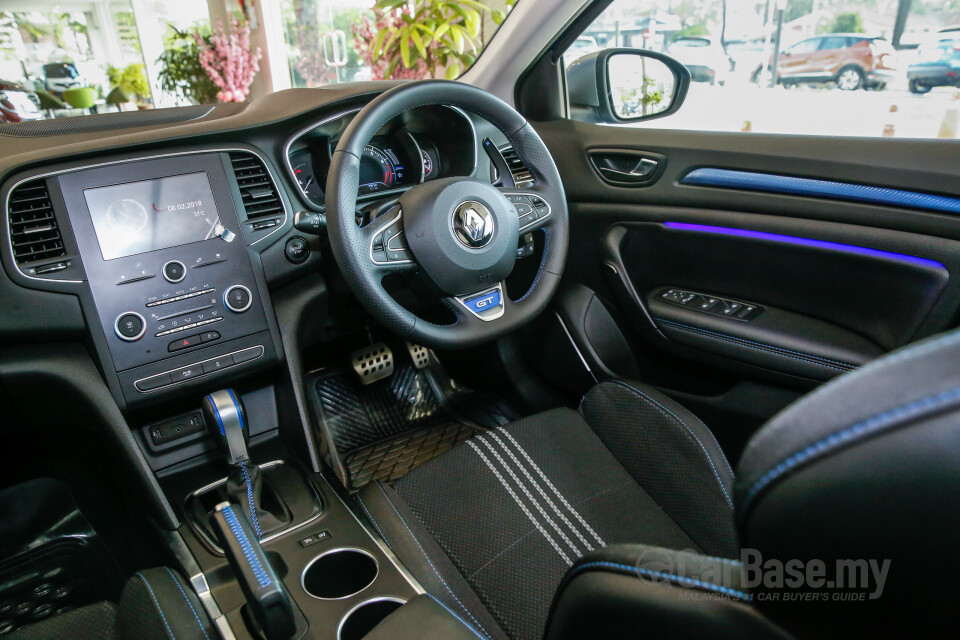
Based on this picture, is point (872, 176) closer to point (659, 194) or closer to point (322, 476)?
point (659, 194)

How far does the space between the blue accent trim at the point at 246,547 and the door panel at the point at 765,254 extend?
960 millimetres

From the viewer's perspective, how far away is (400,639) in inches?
31.9

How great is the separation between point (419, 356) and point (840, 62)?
1.33 m

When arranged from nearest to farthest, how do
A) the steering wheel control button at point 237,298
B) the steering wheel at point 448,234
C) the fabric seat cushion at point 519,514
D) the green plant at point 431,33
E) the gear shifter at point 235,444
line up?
1. the fabric seat cushion at point 519,514
2. the steering wheel at point 448,234
3. the gear shifter at point 235,444
4. the steering wheel control button at point 237,298
5. the green plant at point 431,33

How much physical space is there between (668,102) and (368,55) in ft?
4.87

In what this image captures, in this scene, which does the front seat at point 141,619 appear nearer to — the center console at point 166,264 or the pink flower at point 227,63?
the center console at point 166,264

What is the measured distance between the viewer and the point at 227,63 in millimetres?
2797

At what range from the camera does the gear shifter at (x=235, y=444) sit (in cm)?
125

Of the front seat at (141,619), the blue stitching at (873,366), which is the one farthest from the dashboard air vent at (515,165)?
the blue stitching at (873,366)

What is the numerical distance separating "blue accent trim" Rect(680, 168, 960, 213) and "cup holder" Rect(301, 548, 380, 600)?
44.0 inches

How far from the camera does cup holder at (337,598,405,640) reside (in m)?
1.04

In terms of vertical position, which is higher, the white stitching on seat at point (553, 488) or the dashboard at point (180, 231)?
the dashboard at point (180, 231)

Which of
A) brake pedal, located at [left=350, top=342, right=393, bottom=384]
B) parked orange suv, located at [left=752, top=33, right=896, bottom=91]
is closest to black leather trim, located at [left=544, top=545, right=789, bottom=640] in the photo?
brake pedal, located at [left=350, top=342, right=393, bottom=384]

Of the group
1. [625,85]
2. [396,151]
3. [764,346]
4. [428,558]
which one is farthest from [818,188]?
[428,558]
